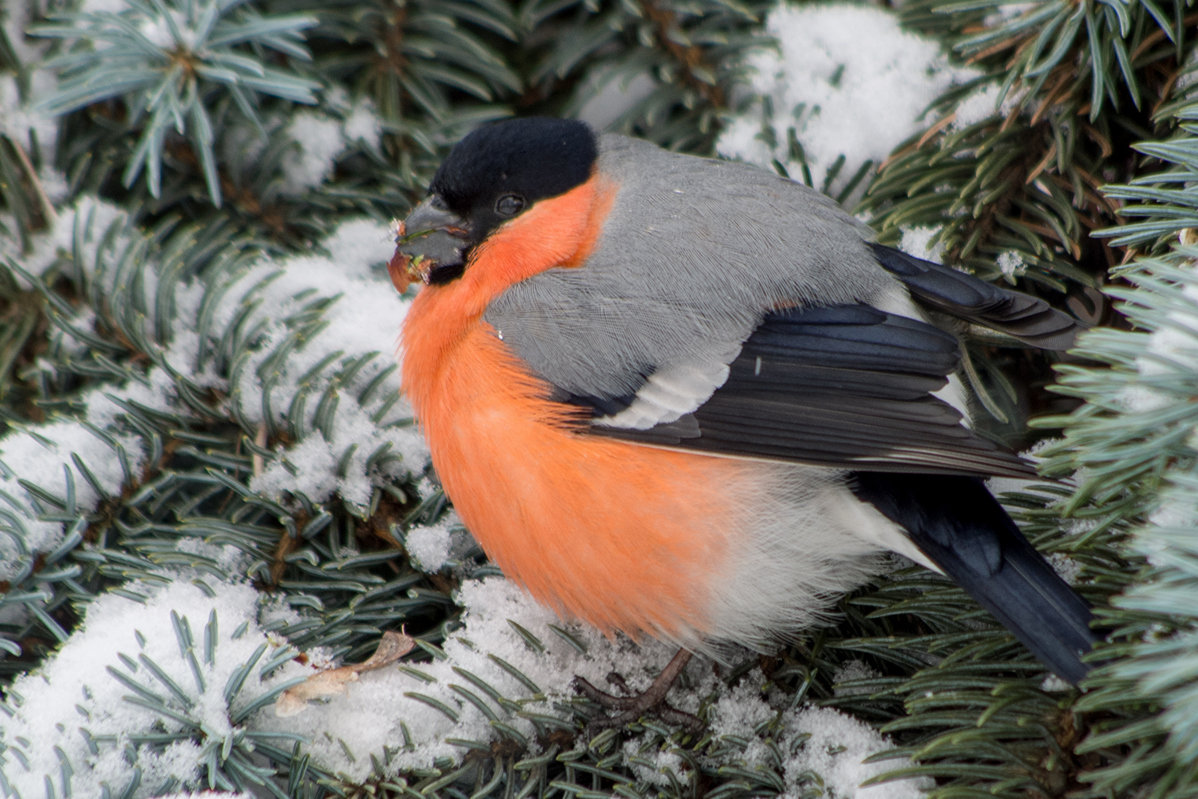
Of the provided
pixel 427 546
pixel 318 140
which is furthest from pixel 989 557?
pixel 318 140

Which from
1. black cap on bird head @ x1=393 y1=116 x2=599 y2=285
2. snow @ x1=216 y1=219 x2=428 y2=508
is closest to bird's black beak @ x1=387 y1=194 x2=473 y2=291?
black cap on bird head @ x1=393 y1=116 x2=599 y2=285

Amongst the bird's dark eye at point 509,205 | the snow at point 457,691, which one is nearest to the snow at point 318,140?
the bird's dark eye at point 509,205

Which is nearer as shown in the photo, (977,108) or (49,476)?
A: (49,476)

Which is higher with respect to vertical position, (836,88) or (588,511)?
(836,88)

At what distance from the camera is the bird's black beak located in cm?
207

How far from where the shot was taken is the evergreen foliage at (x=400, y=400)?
1.20 meters

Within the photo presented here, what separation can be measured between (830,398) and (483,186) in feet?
2.83

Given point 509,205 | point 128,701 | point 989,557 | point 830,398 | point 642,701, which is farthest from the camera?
point 509,205

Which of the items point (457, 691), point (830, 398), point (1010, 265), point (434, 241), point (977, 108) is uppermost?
point (977, 108)

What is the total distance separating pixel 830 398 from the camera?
1705 mm

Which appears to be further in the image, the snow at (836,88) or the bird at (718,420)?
the snow at (836,88)

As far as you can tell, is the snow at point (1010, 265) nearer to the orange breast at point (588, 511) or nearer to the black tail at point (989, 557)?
the black tail at point (989, 557)

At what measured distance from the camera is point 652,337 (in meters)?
1.81

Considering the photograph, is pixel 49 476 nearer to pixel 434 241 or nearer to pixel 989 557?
pixel 434 241
